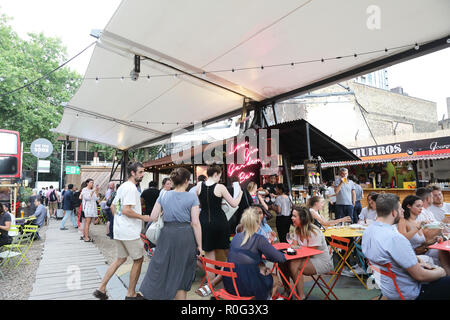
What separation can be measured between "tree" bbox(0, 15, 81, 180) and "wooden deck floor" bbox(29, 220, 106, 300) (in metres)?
11.0

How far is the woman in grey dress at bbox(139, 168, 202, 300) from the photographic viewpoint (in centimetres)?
272

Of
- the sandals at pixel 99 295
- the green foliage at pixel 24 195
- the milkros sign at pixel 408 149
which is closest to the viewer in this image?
the sandals at pixel 99 295

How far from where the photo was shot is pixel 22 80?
1524cm

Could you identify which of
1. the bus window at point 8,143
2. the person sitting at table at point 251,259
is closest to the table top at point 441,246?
the person sitting at table at point 251,259

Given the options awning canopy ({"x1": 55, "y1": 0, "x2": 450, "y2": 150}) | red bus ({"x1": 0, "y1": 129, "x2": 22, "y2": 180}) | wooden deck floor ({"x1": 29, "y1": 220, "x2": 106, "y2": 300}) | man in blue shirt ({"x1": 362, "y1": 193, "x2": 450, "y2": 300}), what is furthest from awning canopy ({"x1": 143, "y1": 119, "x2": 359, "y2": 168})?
red bus ({"x1": 0, "y1": 129, "x2": 22, "y2": 180})

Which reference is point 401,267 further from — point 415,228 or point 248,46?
point 248,46

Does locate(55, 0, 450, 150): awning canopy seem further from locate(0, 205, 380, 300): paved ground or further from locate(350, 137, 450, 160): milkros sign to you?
locate(350, 137, 450, 160): milkros sign

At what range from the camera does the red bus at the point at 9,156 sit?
8.23 m

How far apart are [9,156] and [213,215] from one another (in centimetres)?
822

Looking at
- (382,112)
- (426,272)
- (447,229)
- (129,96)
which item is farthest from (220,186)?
(382,112)

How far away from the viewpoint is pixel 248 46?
429 cm

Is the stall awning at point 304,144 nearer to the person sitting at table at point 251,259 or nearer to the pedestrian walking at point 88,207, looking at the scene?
the person sitting at table at point 251,259

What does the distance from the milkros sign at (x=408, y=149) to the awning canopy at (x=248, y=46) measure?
8154 mm

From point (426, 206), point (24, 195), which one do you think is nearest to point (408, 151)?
point (426, 206)
